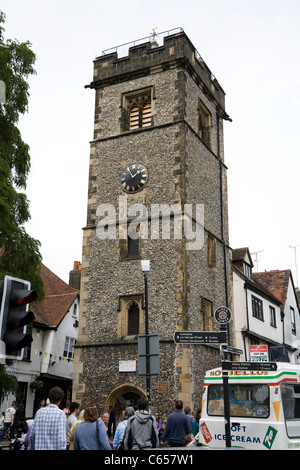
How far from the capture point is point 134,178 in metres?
22.8

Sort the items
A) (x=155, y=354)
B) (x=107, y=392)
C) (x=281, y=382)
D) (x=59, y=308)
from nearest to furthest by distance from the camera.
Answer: (x=281, y=382), (x=155, y=354), (x=107, y=392), (x=59, y=308)

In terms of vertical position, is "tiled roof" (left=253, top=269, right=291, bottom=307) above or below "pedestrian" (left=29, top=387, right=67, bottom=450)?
above

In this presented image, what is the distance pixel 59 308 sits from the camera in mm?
31516

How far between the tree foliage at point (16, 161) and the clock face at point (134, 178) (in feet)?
28.6

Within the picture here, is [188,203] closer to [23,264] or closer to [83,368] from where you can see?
[83,368]

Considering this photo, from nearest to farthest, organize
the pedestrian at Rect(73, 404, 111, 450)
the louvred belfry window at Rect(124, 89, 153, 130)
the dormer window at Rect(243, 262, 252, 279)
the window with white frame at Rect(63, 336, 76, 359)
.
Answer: the pedestrian at Rect(73, 404, 111, 450) → the louvred belfry window at Rect(124, 89, 153, 130) → the dormer window at Rect(243, 262, 252, 279) → the window with white frame at Rect(63, 336, 76, 359)

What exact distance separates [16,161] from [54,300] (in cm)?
1959

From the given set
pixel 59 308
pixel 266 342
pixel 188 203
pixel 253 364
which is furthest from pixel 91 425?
pixel 59 308

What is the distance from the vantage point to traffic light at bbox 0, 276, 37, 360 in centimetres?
547

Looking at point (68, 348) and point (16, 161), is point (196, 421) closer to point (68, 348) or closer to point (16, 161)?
point (16, 161)

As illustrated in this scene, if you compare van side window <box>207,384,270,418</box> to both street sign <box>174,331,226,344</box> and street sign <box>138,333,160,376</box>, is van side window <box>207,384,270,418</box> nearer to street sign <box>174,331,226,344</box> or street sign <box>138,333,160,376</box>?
street sign <box>138,333,160,376</box>

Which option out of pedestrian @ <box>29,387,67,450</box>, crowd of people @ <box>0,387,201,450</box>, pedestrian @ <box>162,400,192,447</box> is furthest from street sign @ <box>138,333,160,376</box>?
pedestrian @ <box>29,387,67,450</box>

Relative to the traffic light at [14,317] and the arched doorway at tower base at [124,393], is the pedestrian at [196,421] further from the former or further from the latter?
the traffic light at [14,317]

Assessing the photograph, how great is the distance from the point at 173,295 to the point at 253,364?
36.0ft
